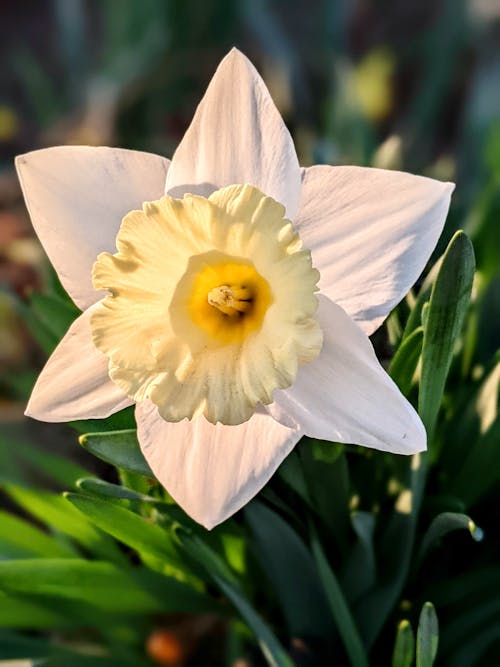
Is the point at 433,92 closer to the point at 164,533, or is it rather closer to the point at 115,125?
the point at 115,125

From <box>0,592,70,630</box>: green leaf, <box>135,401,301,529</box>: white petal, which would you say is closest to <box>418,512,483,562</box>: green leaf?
<box>135,401,301,529</box>: white petal

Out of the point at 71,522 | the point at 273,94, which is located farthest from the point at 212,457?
the point at 273,94

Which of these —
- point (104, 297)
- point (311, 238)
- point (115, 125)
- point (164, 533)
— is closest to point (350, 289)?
point (311, 238)

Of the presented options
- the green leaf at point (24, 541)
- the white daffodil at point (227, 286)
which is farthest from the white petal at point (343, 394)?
the green leaf at point (24, 541)

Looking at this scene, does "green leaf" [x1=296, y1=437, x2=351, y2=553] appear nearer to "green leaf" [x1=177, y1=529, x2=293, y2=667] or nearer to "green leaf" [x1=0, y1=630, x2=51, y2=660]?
"green leaf" [x1=177, y1=529, x2=293, y2=667]

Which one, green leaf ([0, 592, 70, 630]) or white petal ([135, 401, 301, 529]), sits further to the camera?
green leaf ([0, 592, 70, 630])

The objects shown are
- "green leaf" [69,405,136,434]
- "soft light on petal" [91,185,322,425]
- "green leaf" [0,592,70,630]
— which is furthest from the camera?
"green leaf" [0,592,70,630]
